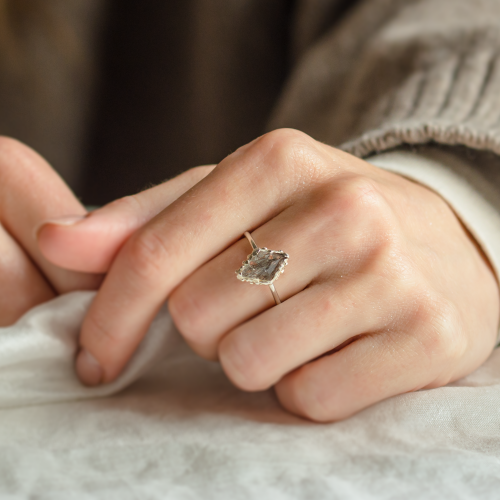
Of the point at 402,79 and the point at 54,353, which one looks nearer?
the point at 54,353

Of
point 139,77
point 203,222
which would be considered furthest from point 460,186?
point 139,77

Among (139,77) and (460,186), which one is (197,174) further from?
(139,77)

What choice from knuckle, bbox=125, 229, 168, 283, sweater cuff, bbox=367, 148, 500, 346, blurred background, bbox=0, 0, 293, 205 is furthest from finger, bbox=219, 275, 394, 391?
blurred background, bbox=0, 0, 293, 205

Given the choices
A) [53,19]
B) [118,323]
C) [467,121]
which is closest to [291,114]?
[467,121]

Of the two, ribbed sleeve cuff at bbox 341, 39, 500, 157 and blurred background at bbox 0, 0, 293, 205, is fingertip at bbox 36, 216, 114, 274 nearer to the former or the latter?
ribbed sleeve cuff at bbox 341, 39, 500, 157

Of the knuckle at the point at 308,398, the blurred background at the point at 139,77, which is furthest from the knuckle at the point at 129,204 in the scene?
the blurred background at the point at 139,77
